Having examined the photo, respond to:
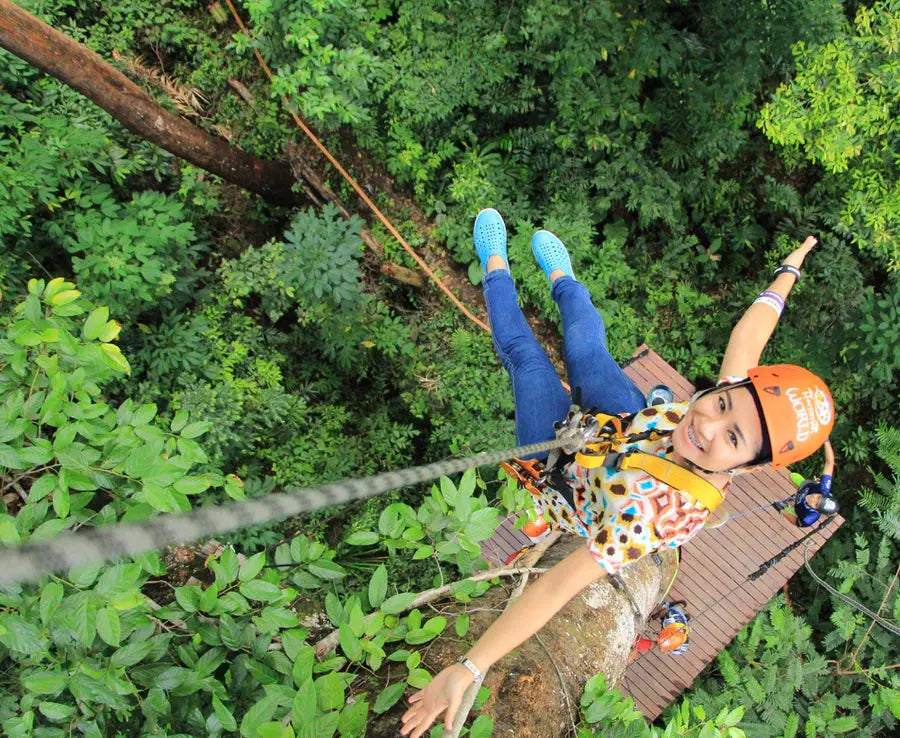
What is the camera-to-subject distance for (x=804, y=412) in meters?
2.16

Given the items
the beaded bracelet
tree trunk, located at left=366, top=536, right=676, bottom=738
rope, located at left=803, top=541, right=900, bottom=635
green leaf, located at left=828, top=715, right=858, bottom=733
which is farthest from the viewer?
rope, located at left=803, top=541, right=900, bottom=635

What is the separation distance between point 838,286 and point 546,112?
3143mm

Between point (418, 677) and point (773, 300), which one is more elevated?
point (773, 300)

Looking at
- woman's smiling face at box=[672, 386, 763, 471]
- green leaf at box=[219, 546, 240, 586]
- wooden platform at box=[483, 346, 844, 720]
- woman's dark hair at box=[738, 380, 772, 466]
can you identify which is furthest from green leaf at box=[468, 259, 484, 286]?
green leaf at box=[219, 546, 240, 586]

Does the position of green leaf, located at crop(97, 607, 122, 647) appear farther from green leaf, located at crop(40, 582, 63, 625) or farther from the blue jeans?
the blue jeans

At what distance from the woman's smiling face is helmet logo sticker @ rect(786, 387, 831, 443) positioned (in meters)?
0.14

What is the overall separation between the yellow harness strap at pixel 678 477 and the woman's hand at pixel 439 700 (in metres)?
1.02

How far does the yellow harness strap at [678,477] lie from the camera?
90.0 inches

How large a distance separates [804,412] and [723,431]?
0.96ft

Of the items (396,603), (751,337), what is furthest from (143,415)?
(751,337)

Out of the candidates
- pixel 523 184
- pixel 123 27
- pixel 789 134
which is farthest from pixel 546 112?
pixel 123 27

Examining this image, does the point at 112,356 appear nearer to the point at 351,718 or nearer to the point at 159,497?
the point at 159,497

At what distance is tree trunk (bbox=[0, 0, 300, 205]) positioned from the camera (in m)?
3.86

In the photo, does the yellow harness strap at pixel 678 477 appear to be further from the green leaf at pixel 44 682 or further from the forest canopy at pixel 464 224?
the green leaf at pixel 44 682
